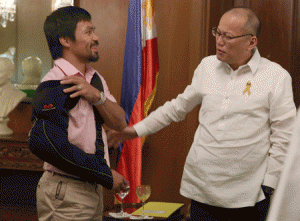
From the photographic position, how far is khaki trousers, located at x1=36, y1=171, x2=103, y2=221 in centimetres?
172

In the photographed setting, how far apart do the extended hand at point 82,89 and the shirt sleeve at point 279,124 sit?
0.83 meters

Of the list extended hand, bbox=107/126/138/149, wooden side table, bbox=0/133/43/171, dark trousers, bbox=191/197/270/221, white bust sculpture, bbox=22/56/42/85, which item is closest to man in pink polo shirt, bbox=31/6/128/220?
extended hand, bbox=107/126/138/149

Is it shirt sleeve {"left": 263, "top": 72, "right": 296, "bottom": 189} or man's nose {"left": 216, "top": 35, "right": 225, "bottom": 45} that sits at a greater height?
man's nose {"left": 216, "top": 35, "right": 225, "bottom": 45}

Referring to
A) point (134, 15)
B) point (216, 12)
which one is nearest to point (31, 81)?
point (134, 15)

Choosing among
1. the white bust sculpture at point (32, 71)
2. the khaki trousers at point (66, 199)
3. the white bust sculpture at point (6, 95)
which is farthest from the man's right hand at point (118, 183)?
the white bust sculpture at point (32, 71)

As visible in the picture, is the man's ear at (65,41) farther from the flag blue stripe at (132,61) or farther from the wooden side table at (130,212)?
the flag blue stripe at (132,61)

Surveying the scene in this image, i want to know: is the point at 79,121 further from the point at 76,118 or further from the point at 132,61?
the point at 132,61

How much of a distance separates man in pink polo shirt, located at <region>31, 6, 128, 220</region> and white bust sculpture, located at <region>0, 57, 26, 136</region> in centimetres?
215

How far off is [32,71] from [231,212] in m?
2.83

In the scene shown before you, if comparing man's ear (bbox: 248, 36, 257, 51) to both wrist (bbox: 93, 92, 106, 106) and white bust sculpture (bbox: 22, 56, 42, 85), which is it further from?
white bust sculpture (bbox: 22, 56, 42, 85)

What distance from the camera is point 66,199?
5.62 feet

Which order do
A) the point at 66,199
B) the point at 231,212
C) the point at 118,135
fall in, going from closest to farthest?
the point at 66,199 → the point at 231,212 → the point at 118,135

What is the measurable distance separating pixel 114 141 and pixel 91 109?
1.71 ft

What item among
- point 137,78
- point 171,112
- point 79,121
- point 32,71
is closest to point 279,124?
point 171,112
